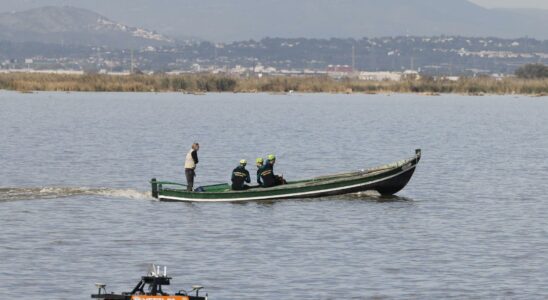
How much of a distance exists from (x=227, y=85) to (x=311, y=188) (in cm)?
12088

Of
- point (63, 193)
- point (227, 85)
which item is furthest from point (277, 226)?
point (227, 85)

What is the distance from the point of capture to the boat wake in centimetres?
4209

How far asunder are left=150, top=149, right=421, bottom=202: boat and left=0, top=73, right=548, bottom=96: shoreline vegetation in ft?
352

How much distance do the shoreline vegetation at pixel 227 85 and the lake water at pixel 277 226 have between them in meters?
73.9

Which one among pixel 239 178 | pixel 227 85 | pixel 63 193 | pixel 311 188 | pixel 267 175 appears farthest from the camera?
pixel 227 85

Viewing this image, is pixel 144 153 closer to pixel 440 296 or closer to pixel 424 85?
pixel 440 296

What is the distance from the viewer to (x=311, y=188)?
4097 centimetres

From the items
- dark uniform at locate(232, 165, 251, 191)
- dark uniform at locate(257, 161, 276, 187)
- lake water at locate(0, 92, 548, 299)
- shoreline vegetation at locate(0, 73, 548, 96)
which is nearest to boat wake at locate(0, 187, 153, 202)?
lake water at locate(0, 92, 548, 299)

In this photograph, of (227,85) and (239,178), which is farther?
(227,85)

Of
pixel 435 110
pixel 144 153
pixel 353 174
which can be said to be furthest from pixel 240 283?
pixel 435 110

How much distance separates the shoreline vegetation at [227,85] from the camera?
151 meters

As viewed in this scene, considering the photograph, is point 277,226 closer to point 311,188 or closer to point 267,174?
point 267,174

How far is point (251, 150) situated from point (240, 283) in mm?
43436

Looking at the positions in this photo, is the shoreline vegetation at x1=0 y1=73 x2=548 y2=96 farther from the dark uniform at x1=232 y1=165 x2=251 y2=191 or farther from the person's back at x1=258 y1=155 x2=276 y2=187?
the dark uniform at x1=232 y1=165 x2=251 y2=191
